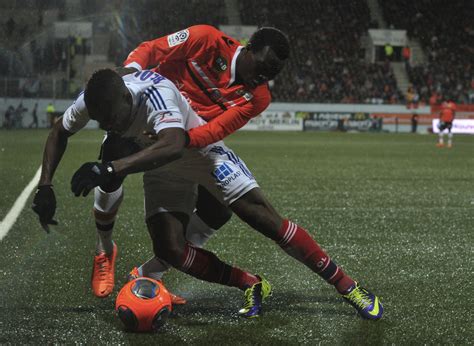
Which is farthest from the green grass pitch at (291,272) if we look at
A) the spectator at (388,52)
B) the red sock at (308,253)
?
the spectator at (388,52)

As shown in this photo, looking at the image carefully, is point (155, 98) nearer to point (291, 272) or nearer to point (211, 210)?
point (211, 210)

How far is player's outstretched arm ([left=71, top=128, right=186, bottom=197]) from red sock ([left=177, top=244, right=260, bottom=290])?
714mm

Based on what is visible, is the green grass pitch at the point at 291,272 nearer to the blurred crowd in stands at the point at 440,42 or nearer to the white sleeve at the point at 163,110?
the white sleeve at the point at 163,110

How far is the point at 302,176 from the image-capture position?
13.7 meters

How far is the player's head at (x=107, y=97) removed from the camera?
3762 millimetres

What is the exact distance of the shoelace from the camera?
4.21 meters

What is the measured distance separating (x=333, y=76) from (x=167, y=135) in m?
34.5

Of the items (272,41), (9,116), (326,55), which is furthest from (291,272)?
(326,55)

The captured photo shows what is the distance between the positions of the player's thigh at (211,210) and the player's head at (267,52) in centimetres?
78

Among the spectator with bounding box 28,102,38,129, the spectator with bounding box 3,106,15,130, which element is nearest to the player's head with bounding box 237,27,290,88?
the spectator with bounding box 3,106,15,130

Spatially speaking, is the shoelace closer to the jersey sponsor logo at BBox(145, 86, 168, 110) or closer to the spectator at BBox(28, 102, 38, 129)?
the jersey sponsor logo at BBox(145, 86, 168, 110)

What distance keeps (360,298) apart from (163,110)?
4.77 feet

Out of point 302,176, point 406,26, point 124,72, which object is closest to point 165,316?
point 124,72

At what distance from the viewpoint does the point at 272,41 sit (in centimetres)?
429
